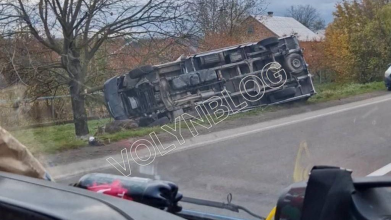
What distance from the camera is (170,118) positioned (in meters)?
5.96

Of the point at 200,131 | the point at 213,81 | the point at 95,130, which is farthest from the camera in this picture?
the point at 200,131

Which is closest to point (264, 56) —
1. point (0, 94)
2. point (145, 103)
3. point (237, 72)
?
point (237, 72)

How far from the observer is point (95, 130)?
6.29m

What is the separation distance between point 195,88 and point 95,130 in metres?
1.15

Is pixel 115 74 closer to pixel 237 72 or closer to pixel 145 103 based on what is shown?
pixel 145 103

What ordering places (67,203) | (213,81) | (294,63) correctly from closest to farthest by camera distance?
(67,203) < (294,63) < (213,81)

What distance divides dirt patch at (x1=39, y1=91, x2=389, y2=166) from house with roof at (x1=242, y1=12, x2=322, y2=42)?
0.74 meters

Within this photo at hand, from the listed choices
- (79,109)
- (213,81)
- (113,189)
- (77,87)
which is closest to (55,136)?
(79,109)

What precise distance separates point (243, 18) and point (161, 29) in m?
1.04

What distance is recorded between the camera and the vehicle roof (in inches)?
63.6

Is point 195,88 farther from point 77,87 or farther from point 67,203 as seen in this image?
point 67,203

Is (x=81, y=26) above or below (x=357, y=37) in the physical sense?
above

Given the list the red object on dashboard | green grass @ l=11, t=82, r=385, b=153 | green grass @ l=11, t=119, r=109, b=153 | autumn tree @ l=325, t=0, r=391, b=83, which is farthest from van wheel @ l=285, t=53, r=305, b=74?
the red object on dashboard

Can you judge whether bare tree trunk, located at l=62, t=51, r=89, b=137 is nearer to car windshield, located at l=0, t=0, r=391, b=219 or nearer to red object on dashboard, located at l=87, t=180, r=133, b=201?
car windshield, located at l=0, t=0, r=391, b=219
